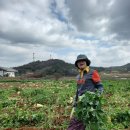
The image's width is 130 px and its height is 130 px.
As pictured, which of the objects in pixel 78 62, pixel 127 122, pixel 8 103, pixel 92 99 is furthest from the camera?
pixel 8 103

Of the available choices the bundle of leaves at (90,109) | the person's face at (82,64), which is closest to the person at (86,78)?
the person's face at (82,64)

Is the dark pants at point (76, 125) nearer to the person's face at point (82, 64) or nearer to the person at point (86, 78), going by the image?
the person at point (86, 78)

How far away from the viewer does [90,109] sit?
215 inches

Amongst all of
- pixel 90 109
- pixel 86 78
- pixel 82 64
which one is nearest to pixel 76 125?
pixel 90 109

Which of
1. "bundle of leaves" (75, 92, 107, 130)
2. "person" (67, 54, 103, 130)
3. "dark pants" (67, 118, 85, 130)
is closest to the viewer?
"bundle of leaves" (75, 92, 107, 130)

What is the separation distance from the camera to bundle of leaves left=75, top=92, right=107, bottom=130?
5.50 m

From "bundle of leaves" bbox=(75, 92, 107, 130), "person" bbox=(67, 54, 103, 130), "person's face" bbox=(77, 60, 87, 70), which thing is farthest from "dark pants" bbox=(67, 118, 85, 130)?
"person's face" bbox=(77, 60, 87, 70)

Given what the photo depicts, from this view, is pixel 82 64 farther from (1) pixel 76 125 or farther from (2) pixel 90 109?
(1) pixel 76 125

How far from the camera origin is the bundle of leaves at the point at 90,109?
550 cm

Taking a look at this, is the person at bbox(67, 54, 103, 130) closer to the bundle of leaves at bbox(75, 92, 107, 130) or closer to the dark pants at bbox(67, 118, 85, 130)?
the dark pants at bbox(67, 118, 85, 130)

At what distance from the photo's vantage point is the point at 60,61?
243 ft

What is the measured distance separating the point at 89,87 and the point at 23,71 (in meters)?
69.1

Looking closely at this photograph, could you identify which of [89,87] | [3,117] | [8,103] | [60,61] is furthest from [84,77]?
[60,61]

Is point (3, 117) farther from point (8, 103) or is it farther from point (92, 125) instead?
point (92, 125)
